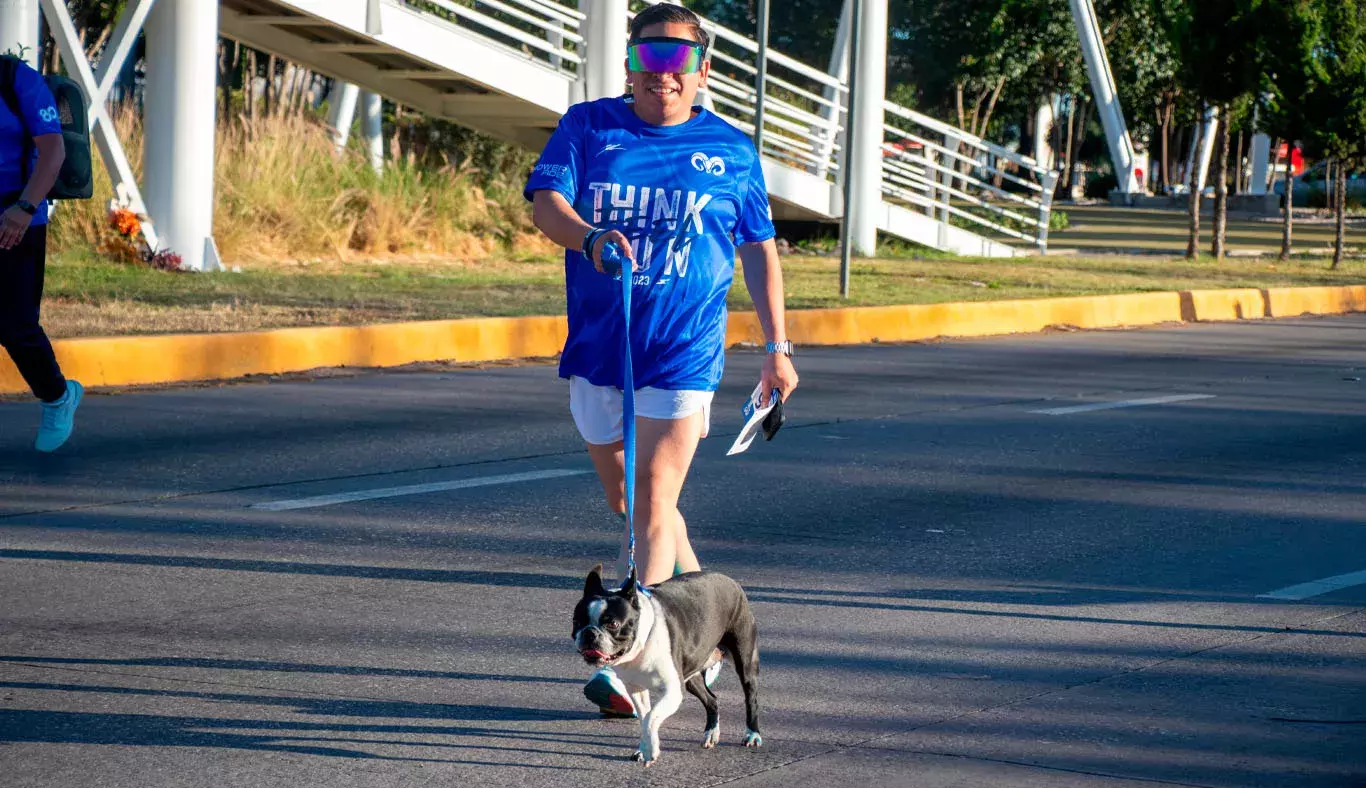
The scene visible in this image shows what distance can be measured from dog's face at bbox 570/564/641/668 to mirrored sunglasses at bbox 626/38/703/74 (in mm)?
1263

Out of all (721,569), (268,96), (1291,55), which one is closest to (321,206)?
(268,96)

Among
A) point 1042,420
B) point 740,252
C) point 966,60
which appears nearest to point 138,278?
point 1042,420

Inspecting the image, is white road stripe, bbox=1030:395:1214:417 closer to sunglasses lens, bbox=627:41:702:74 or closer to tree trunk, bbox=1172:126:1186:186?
sunglasses lens, bbox=627:41:702:74

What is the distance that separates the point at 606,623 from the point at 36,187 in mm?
5028

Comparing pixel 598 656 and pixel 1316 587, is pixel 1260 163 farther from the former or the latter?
pixel 598 656

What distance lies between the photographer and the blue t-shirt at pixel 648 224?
4.58m

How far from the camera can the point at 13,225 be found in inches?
314

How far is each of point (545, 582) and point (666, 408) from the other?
1.85m

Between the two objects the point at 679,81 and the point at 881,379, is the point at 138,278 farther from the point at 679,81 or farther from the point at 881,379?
the point at 679,81

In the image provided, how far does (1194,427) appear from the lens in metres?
11.0

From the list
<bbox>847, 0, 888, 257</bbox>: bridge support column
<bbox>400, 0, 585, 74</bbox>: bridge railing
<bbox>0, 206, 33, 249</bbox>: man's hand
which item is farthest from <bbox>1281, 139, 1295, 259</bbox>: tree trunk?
<bbox>0, 206, 33, 249</bbox>: man's hand

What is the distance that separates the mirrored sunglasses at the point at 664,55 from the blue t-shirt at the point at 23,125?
438 centimetres

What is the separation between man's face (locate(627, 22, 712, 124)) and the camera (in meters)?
4.53

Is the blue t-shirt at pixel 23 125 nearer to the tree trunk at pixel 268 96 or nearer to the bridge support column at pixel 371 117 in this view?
the tree trunk at pixel 268 96
